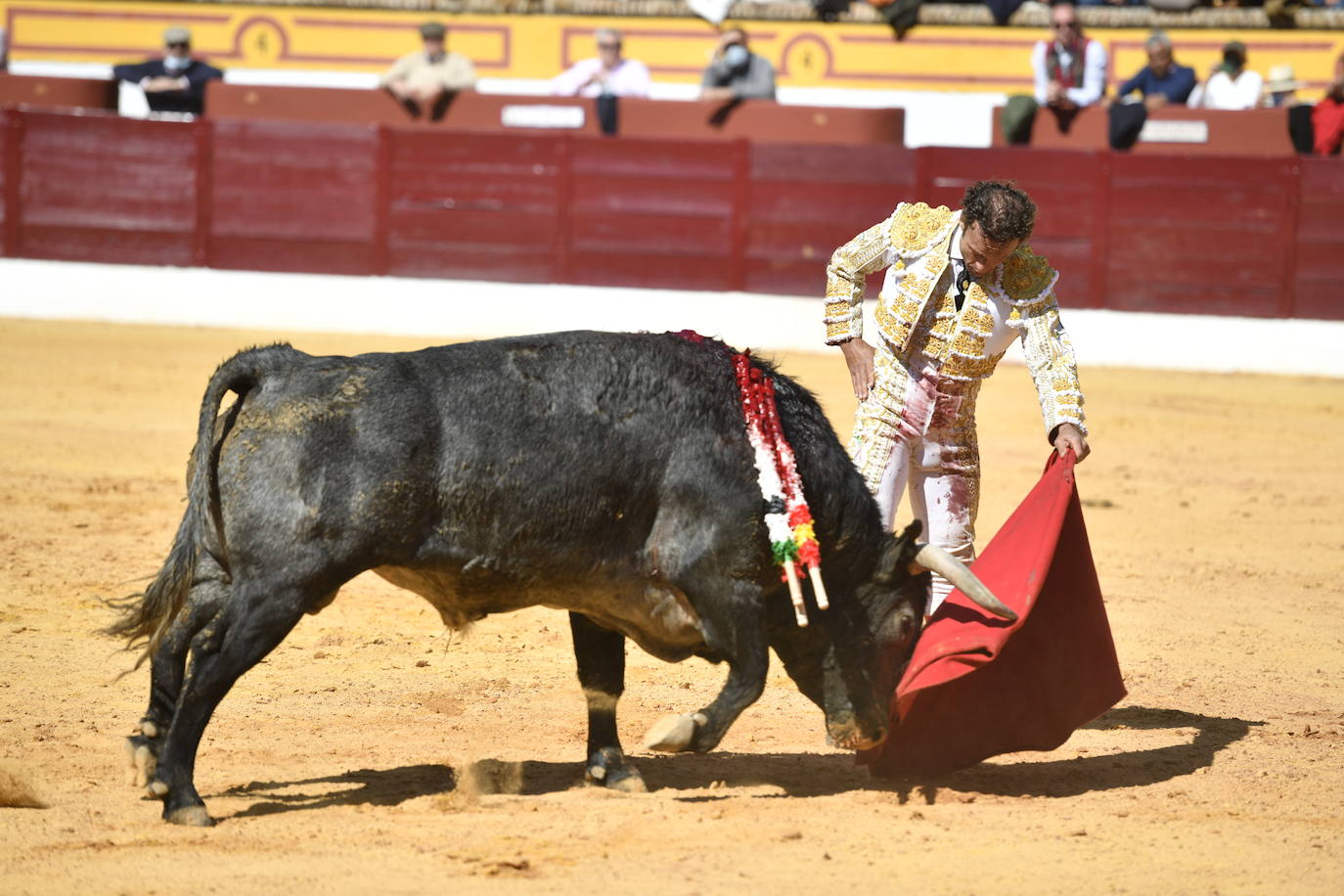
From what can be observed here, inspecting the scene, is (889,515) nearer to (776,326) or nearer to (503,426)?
(503,426)

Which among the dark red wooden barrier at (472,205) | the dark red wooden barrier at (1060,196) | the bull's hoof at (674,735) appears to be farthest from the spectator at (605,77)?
the bull's hoof at (674,735)

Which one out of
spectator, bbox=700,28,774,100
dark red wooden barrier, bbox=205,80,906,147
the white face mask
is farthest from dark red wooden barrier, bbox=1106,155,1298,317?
the white face mask

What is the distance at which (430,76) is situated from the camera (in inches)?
475

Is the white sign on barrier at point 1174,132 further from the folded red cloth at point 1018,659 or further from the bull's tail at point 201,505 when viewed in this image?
the bull's tail at point 201,505

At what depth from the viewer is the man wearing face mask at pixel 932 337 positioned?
3.95 metres

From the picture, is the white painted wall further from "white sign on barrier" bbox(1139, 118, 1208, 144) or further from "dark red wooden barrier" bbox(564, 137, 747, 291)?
"white sign on barrier" bbox(1139, 118, 1208, 144)

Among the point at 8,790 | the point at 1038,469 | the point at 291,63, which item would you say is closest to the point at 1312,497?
the point at 1038,469

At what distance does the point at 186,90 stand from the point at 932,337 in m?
9.31

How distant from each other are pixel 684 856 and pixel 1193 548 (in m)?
3.89

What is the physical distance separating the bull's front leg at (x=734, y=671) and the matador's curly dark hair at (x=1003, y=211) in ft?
3.09

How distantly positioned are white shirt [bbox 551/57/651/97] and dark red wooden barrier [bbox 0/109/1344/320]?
0.38m

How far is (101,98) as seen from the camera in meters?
12.8

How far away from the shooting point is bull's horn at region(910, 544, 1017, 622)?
3.62 m

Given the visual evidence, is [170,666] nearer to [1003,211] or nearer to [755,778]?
[755,778]
